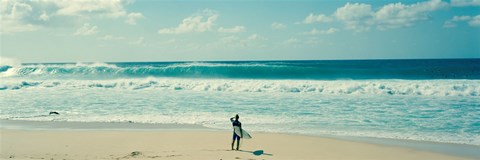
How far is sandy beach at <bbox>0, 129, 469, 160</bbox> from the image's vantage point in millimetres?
Answer: 8656

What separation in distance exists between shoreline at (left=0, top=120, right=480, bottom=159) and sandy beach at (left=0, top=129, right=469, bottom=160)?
9 cm

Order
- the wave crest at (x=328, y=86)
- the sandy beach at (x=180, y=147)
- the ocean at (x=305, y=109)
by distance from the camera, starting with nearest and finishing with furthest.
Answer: the sandy beach at (x=180, y=147), the ocean at (x=305, y=109), the wave crest at (x=328, y=86)

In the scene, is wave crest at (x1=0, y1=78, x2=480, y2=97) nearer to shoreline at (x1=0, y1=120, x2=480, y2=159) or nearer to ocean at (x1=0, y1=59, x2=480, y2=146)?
ocean at (x1=0, y1=59, x2=480, y2=146)

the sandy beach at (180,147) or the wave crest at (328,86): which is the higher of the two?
the wave crest at (328,86)

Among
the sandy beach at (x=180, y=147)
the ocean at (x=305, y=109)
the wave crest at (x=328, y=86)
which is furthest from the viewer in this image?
the wave crest at (x=328, y=86)

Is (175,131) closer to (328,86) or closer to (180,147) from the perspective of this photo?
(180,147)

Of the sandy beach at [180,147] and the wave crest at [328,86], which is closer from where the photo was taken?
the sandy beach at [180,147]

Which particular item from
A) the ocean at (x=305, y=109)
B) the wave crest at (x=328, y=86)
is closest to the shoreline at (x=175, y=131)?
the ocean at (x=305, y=109)

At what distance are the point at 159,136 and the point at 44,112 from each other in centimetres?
664

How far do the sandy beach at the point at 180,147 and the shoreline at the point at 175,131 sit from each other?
0.09 m

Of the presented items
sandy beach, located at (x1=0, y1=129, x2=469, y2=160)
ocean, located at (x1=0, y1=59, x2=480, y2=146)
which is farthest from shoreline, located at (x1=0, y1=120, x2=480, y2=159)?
ocean, located at (x1=0, y1=59, x2=480, y2=146)

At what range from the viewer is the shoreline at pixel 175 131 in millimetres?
9234

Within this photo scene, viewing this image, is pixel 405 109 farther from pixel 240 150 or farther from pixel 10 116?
pixel 10 116

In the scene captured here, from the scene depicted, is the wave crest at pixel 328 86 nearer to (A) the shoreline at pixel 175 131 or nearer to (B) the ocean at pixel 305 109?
(B) the ocean at pixel 305 109
